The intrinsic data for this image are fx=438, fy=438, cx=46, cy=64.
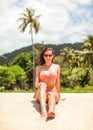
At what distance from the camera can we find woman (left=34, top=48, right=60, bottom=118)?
258 inches

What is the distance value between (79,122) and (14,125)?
95cm

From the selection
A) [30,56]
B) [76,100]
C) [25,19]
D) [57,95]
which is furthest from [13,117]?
[30,56]

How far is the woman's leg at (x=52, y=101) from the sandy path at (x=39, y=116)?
4.8 inches

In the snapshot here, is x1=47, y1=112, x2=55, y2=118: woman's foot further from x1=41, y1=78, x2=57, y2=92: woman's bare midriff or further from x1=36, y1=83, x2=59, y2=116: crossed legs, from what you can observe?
x1=41, y1=78, x2=57, y2=92: woman's bare midriff


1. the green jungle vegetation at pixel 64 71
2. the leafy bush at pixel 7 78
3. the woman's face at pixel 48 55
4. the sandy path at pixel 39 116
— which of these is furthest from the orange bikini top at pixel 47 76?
the leafy bush at pixel 7 78

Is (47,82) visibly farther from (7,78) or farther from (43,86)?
(7,78)

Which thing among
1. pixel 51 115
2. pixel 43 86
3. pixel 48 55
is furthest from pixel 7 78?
pixel 51 115

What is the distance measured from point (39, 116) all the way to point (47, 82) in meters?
0.62

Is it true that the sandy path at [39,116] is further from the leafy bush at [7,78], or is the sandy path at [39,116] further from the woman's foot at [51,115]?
the leafy bush at [7,78]

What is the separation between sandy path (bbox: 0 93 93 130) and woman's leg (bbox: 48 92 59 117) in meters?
0.12

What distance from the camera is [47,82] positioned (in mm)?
6855

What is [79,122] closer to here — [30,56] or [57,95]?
[57,95]

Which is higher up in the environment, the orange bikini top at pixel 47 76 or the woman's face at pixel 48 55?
the woman's face at pixel 48 55

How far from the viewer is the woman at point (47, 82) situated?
6556mm
